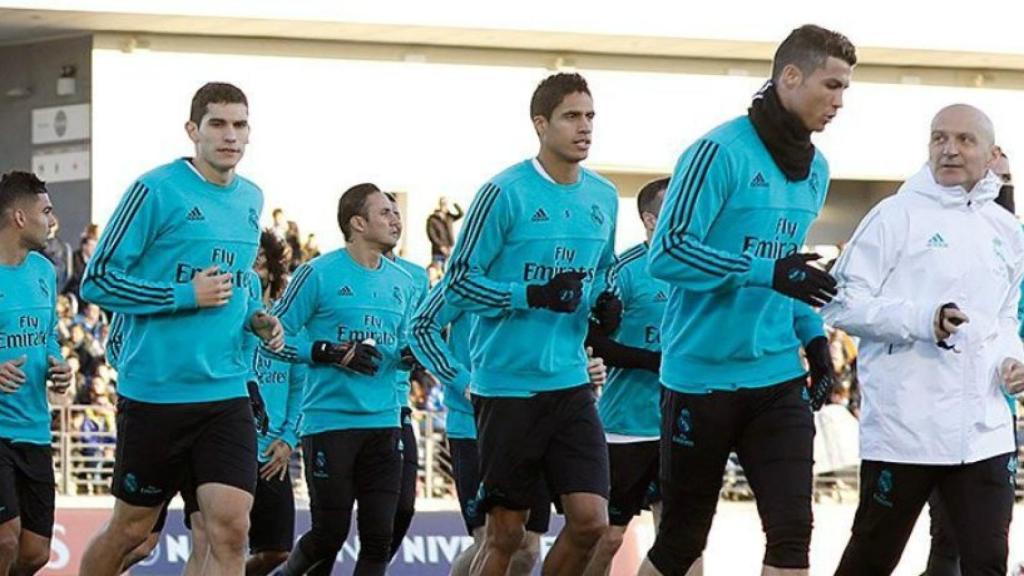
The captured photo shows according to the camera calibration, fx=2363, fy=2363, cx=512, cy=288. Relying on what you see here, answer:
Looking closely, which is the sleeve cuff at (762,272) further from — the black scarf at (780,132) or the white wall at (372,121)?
the white wall at (372,121)

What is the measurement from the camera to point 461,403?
1392 cm

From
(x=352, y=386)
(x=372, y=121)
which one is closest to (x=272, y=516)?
(x=352, y=386)

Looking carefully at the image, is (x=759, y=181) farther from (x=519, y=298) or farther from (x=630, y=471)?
(x=630, y=471)

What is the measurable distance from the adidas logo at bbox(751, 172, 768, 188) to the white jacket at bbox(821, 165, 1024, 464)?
1.65ft

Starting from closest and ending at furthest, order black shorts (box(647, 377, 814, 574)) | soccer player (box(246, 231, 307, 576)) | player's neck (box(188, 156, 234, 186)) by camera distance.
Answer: black shorts (box(647, 377, 814, 574)) → player's neck (box(188, 156, 234, 186)) → soccer player (box(246, 231, 307, 576))

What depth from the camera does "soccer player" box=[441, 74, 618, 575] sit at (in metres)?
10.8

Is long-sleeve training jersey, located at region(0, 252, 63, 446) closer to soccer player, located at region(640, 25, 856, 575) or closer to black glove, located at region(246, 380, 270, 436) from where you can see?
black glove, located at region(246, 380, 270, 436)

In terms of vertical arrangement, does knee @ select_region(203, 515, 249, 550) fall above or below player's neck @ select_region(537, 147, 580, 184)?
below

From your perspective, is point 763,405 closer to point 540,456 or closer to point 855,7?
point 540,456

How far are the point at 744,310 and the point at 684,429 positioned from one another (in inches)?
21.2

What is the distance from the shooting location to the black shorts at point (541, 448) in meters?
10.8

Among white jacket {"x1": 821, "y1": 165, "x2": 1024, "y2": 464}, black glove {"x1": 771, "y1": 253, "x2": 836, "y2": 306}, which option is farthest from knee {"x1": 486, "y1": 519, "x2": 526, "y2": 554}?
black glove {"x1": 771, "y1": 253, "x2": 836, "y2": 306}

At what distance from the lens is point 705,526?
962 centimetres

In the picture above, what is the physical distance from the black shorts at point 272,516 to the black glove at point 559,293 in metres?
3.28
